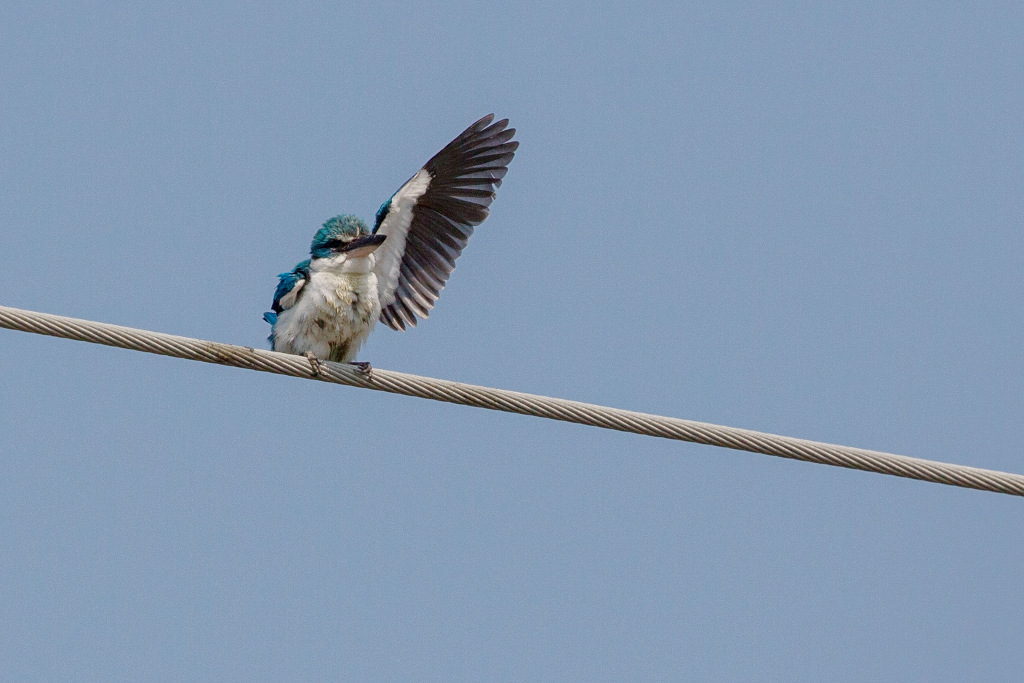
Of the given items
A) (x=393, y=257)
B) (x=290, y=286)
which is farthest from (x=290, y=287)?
(x=393, y=257)

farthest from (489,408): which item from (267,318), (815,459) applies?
(267,318)

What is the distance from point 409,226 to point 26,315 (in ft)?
12.2

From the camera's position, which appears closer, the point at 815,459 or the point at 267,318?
the point at 815,459

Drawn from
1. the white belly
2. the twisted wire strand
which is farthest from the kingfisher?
the twisted wire strand

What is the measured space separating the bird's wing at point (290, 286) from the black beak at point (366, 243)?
0.28 m

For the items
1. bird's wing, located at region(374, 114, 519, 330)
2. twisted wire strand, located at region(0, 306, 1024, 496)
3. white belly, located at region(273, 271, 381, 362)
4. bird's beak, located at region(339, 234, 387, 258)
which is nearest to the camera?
twisted wire strand, located at region(0, 306, 1024, 496)

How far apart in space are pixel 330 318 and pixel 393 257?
1054 mm

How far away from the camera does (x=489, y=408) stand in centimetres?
634

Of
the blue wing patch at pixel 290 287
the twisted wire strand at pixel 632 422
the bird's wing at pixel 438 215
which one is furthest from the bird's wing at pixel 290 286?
the twisted wire strand at pixel 632 422

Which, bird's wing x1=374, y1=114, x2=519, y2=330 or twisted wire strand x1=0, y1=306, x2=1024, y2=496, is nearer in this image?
twisted wire strand x1=0, y1=306, x2=1024, y2=496

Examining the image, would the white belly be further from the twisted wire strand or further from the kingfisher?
the twisted wire strand

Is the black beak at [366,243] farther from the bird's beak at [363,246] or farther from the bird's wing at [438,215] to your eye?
the bird's wing at [438,215]

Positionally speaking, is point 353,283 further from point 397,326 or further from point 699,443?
point 699,443

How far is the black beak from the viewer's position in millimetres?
8273
